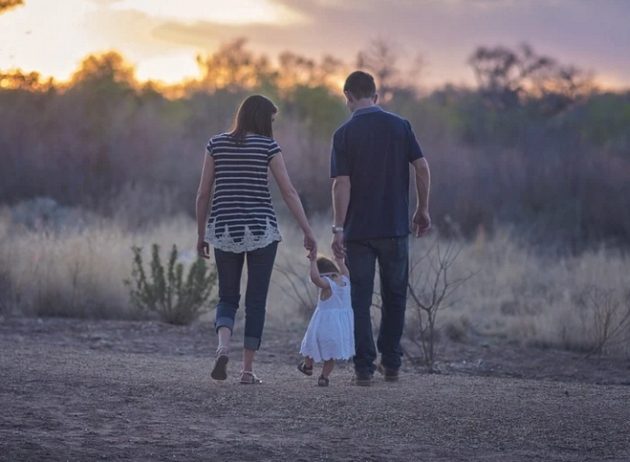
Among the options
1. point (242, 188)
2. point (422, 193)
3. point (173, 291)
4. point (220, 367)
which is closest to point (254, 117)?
point (242, 188)

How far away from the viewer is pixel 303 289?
610 inches

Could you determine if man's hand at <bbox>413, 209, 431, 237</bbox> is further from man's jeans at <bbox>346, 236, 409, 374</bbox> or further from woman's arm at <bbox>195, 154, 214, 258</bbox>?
woman's arm at <bbox>195, 154, 214, 258</bbox>

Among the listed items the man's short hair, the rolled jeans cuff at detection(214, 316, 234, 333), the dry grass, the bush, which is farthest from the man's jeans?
the bush

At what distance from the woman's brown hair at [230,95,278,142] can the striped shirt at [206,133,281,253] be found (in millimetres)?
48

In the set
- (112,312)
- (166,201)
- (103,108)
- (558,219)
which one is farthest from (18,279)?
(103,108)

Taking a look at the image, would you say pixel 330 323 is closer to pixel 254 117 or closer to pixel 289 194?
pixel 289 194

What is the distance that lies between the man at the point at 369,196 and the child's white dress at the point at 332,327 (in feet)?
0.55

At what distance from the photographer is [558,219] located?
2541 cm

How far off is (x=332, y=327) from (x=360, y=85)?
1.64m

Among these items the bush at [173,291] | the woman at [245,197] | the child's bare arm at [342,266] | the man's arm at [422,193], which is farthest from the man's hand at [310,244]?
the bush at [173,291]

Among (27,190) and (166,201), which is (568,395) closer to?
(166,201)

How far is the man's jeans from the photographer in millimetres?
8219

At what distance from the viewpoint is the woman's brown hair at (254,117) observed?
307 inches

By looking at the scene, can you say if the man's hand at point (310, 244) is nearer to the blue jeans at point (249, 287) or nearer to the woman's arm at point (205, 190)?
the blue jeans at point (249, 287)
